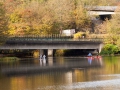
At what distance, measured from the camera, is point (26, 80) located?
44.8m

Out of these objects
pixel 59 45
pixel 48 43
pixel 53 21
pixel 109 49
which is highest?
pixel 53 21

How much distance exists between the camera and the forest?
3425 inches

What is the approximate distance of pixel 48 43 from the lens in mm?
90750

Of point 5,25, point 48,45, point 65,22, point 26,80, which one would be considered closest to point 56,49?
point 48,45

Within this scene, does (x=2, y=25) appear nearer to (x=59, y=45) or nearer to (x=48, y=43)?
(x=48, y=43)

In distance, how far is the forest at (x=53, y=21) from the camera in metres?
87.0

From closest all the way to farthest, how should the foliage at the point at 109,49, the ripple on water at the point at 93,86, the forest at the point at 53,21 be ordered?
Answer: the ripple on water at the point at 93,86 < the forest at the point at 53,21 < the foliage at the point at 109,49

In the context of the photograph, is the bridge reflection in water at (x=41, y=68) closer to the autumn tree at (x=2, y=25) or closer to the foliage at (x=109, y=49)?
the autumn tree at (x=2, y=25)

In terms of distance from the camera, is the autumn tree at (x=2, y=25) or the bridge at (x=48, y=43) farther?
the bridge at (x=48, y=43)

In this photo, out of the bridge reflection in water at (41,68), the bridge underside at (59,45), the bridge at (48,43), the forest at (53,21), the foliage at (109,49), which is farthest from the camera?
the foliage at (109,49)

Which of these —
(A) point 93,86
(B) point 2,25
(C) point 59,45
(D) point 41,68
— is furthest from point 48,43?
(A) point 93,86

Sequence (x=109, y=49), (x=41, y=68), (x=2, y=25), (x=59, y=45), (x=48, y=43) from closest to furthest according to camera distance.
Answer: (x=41, y=68)
(x=2, y=25)
(x=48, y=43)
(x=59, y=45)
(x=109, y=49)

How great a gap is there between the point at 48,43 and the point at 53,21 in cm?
1460

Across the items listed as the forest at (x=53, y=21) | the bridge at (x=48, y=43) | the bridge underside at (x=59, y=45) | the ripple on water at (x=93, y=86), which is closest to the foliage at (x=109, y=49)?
the forest at (x=53, y=21)
